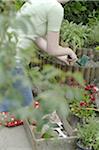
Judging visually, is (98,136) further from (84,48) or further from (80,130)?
(84,48)

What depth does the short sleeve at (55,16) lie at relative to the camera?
243cm

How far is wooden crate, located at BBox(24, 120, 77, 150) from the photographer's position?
120 inches

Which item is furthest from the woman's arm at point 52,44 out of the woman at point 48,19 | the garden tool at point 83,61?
the garden tool at point 83,61

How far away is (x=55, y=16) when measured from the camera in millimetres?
2436

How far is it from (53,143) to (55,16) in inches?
44.7

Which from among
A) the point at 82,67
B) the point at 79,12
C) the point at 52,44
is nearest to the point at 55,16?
the point at 52,44

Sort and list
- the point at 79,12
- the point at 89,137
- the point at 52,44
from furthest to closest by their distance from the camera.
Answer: the point at 79,12 → the point at 89,137 → the point at 52,44

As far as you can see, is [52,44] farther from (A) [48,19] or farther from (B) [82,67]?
(B) [82,67]

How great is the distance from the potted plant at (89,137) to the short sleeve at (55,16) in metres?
0.97

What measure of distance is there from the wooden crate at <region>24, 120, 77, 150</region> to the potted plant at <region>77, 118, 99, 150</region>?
Answer: 8 cm

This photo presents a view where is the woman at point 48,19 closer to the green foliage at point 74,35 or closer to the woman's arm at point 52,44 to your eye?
the woman's arm at point 52,44

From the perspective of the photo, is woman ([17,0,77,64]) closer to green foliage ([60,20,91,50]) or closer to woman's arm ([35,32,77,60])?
woman's arm ([35,32,77,60])

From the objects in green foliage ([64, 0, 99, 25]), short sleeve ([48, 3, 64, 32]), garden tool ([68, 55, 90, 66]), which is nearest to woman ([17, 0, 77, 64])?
short sleeve ([48, 3, 64, 32])

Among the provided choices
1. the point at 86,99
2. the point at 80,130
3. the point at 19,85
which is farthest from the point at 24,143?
the point at 19,85
